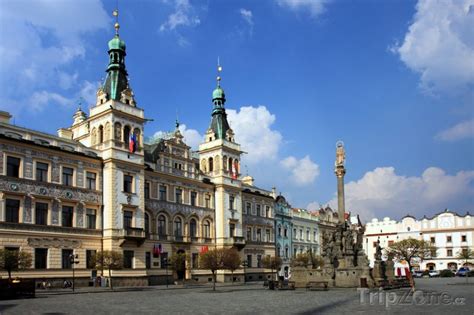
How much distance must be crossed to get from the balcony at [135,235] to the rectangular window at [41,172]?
9143 millimetres

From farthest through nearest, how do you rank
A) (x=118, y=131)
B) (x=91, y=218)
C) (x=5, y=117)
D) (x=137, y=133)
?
(x=137, y=133)
(x=118, y=131)
(x=91, y=218)
(x=5, y=117)

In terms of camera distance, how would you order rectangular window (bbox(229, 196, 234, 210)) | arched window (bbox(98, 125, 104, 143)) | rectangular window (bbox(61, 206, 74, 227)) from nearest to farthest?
rectangular window (bbox(61, 206, 74, 227)) < arched window (bbox(98, 125, 104, 143)) < rectangular window (bbox(229, 196, 234, 210))

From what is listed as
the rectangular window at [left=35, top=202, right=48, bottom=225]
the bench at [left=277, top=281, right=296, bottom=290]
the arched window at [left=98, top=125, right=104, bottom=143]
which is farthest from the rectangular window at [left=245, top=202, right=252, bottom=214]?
the rectangular window at [left=35, top=202, right=48, bottom=225]

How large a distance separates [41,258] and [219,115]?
33250mm

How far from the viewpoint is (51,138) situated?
47625mm

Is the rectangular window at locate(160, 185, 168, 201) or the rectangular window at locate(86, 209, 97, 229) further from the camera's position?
the rectangular window at locate(160, 185, 168, 201)

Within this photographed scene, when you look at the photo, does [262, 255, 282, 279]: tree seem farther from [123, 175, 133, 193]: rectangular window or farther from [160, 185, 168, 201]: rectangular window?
[123, 175, 133, 193]: rectangular window

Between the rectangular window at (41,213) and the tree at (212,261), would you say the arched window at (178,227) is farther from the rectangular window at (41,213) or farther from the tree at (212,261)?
the rectangular window at (41,213)

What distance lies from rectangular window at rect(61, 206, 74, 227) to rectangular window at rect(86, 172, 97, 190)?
295 centimetres

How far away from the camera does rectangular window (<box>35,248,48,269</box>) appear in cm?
4462

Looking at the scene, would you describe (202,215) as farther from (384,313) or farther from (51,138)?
(384,313)

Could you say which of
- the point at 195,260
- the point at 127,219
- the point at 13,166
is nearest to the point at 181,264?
the point at 195,260

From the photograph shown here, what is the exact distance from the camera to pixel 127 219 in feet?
172

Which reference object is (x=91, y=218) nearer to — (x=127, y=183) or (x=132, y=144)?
(x=127, y=183)
